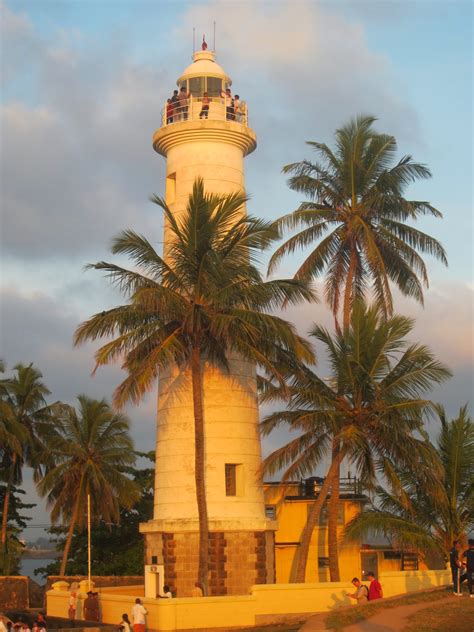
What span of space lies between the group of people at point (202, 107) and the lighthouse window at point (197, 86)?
Answer: 205mm

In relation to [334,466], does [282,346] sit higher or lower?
higher

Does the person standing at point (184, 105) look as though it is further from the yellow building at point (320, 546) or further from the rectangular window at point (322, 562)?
the rectangular window at point (322, 562)

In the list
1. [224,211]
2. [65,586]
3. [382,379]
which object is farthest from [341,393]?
[65,586]

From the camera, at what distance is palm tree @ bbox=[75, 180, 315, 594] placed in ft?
117

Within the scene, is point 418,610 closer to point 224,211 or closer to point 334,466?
point 334,466

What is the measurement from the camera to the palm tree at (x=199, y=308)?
35562mm

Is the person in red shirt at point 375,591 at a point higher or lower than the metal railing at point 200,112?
lower

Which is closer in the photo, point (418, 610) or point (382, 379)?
point (418, 610)

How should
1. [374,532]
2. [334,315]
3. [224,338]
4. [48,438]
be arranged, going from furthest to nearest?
[48,438] → [334,315] → [374,532] → [224,338]

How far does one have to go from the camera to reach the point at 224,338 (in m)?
36.2

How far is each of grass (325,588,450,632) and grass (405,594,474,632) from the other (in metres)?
1.45

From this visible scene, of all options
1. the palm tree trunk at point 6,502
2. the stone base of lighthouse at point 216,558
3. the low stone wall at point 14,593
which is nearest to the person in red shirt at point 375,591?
the stone base of lighthouse at point 216,558

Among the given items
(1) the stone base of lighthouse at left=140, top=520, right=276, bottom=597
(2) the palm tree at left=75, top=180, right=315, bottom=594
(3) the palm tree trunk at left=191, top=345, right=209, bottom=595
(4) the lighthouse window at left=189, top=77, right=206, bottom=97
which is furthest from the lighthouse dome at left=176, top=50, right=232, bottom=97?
(1) the stone base of lighthouse at left=140, top=520, right=276, bottom=597

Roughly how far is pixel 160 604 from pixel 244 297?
1017 centimetres
